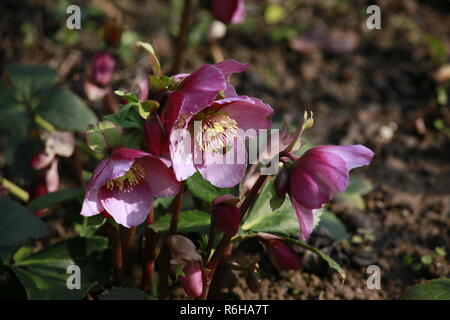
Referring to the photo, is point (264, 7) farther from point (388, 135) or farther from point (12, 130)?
point (12, 130)

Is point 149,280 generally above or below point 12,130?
below

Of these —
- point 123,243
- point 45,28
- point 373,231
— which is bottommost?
point 373,231

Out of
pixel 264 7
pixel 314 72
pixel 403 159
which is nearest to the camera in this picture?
pixel 403 159

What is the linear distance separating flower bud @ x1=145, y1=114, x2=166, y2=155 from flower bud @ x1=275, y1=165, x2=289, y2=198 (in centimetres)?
19

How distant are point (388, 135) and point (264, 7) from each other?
77cm

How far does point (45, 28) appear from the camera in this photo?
2275 mm

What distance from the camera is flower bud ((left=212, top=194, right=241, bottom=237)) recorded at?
3.45 ft

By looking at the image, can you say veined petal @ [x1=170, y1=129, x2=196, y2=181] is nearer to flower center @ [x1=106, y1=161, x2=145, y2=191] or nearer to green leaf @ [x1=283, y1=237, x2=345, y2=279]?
flower center @ [x1=106, y1=161, x2=145, y2=191]

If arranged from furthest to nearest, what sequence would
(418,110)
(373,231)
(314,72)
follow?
(314,72) < (418,110) < (373,231)

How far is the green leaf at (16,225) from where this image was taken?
4.02 ft

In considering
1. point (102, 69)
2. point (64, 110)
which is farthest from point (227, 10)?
point (64, 110)
